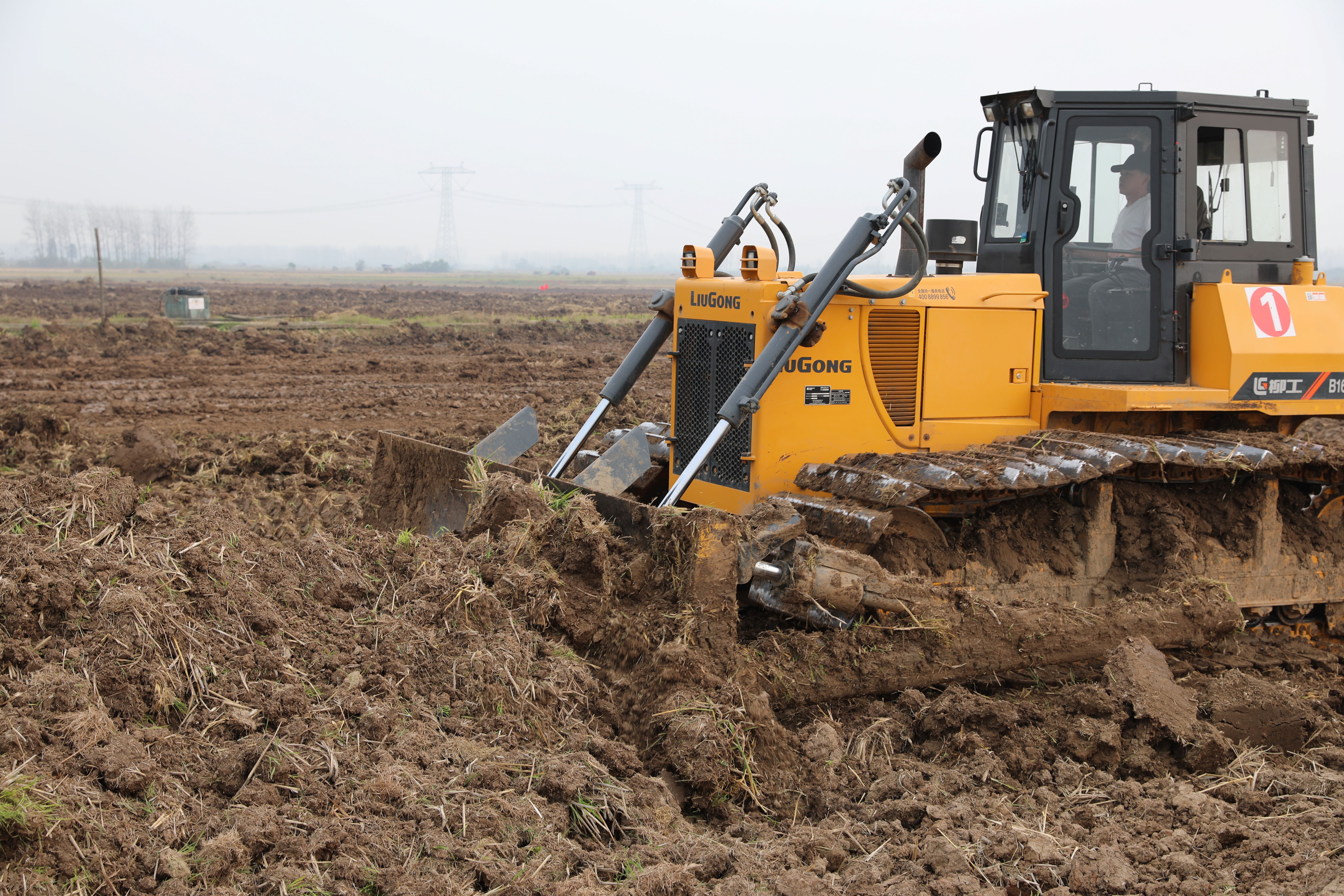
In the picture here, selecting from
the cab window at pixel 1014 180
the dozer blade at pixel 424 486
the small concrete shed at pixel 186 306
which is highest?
the small concrete shed at pixel 186 306

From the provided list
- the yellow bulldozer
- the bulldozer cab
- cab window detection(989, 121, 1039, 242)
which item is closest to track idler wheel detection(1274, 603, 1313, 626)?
the yellow bulldozer

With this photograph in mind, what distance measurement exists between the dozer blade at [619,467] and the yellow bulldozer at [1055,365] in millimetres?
15

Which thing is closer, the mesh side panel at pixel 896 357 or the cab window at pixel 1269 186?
the mesh side panel at pixel 896 357

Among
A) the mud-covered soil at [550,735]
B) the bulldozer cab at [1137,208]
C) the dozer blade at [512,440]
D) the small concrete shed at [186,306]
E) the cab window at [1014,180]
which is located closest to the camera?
the mud-covered soil at [550,735]

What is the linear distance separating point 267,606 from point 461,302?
56.0m

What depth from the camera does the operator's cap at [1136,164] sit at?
6641mm

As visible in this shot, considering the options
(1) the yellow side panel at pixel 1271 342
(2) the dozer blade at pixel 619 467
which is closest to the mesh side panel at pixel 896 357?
(2) the dozer blade at pixel 619 467

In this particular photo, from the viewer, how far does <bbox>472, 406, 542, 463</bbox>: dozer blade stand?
23.8ft

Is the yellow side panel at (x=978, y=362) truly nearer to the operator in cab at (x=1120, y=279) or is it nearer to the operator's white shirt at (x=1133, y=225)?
the operator in cab at (x=1120, y=279)

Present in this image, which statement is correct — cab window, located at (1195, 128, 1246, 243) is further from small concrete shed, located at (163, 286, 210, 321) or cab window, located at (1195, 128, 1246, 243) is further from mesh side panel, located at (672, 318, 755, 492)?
small concrete shed, located at (163, 286, 210, 321)

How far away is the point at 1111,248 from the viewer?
6.75m

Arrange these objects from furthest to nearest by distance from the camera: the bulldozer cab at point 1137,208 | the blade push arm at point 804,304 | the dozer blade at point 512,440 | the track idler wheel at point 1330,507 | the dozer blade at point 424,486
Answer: the dozer blade at point 512,440
the track idler wheel at point 1330,507
the bulldozer cab at point 1137,208
the dozer blade at point 424,486
the blade push arm at point 804,304

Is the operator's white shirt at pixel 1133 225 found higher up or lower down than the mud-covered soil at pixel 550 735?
higher up

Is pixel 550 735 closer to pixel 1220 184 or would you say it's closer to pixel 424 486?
pixel 424 486
